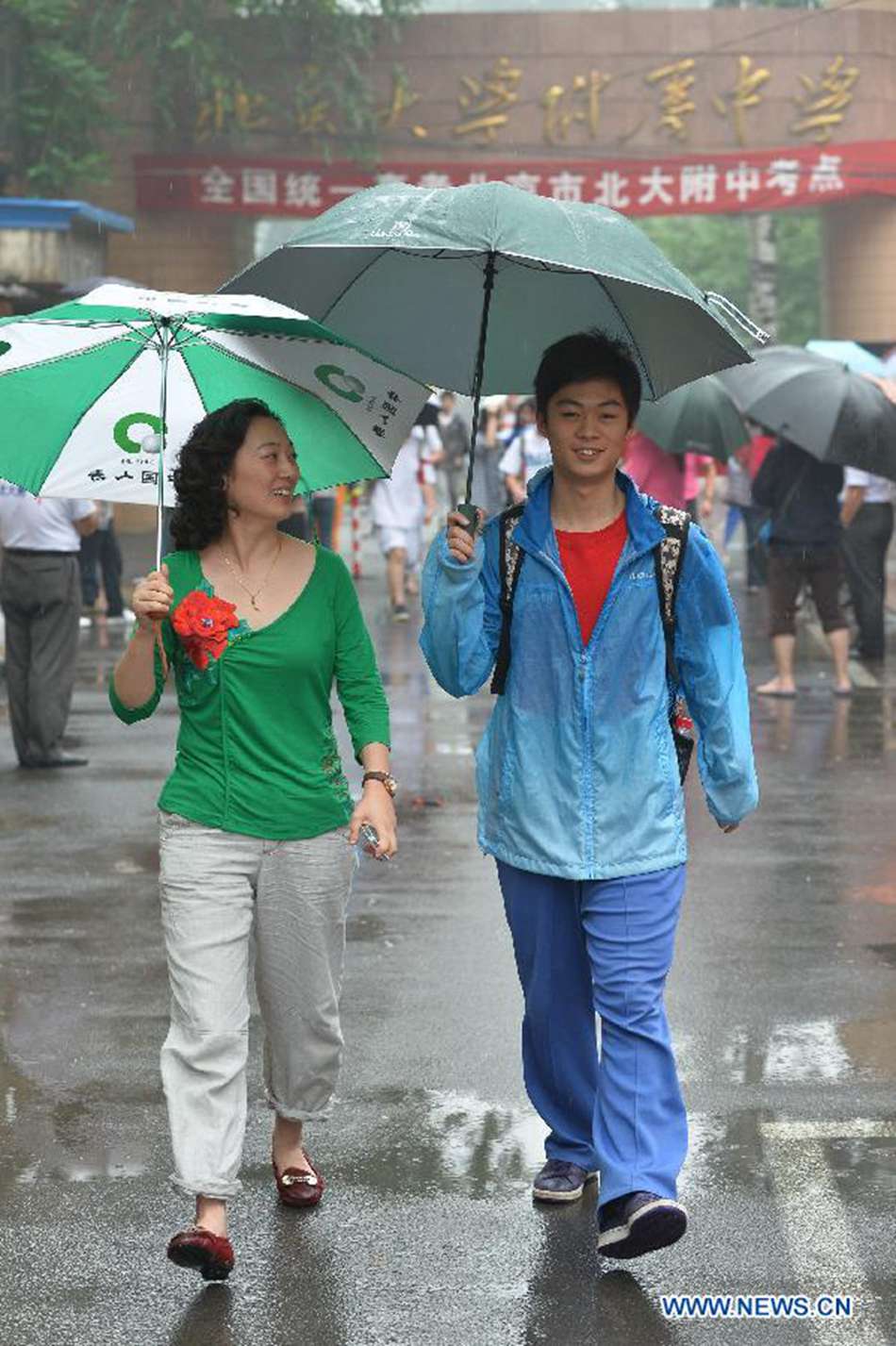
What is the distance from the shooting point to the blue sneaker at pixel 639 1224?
4.80m

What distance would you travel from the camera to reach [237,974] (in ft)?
16.4

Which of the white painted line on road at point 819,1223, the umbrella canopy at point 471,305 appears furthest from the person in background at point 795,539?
the umbrella canopy at point 471,305

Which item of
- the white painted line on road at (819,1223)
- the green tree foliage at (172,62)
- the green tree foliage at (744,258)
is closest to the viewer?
the white painted line on road at (819,1223)

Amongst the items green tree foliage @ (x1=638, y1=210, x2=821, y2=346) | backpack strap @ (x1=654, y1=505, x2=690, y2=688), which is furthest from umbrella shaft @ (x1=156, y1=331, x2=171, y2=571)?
green tree foliage @ (x1=638, y1=210, x2=821, y2=346)

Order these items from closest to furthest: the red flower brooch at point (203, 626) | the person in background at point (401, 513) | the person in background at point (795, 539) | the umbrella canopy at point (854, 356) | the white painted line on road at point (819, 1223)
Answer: the white painted line on road at point (819, 1223)
the red flower brooch at point (203, 626)
the person in background at point (795, 539)
the umbrella canopy at point (854, 356)
the person in background at point (401, 513)

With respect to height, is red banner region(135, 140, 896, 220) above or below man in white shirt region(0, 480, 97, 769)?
above

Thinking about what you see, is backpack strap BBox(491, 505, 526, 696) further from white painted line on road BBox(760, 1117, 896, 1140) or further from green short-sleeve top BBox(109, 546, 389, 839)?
white painted line on road BBox(760, 1117, 896, 1140)

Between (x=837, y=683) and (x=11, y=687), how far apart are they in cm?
540

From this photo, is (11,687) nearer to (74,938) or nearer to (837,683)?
(74,938)

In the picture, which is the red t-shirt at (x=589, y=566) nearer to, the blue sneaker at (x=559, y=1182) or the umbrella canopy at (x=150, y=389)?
the umbrella canopy at (x=150, y=389)

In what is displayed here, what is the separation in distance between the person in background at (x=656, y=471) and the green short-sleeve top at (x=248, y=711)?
35.5ft

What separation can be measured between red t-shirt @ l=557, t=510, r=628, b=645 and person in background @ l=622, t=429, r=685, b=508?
1066 cm

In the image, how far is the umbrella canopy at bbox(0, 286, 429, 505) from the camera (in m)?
5.18

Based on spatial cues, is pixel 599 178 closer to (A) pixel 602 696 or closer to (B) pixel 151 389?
(B) pixel 151 389
